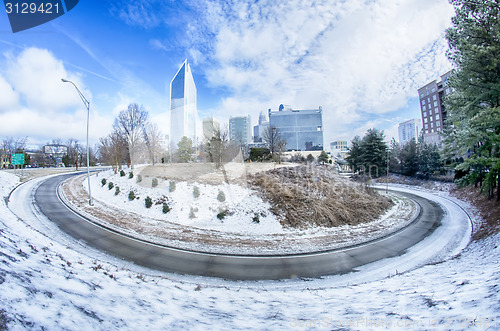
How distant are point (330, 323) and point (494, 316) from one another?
2.44m

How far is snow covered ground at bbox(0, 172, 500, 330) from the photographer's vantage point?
115 inches

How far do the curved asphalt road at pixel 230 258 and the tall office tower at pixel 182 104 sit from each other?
2609cm

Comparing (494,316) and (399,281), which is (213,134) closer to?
(399,281)

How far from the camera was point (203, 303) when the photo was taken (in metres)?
4.56

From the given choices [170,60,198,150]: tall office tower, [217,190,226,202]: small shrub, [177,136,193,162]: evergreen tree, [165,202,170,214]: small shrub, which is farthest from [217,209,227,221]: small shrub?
[170,60,198,150]: tall office tower

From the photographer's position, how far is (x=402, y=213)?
2052cm

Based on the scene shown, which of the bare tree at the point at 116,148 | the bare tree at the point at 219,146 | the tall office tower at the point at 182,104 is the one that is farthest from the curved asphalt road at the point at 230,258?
the tall office tower at the point at 182,104

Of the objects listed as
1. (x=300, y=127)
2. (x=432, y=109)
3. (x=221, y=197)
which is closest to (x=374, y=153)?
(x=221, y=197)

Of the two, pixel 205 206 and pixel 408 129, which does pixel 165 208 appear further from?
pixel 408 129

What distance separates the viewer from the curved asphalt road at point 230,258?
9.01 m

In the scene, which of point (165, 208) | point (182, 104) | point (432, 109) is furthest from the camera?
point (432, 109)

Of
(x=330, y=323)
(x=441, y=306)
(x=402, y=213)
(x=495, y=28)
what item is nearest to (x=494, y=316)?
(x=441, y=306)

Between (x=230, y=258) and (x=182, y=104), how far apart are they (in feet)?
105

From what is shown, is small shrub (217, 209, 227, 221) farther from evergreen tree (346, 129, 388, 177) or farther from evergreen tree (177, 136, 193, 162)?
evergreen tree (346, 129, 388, 177)
